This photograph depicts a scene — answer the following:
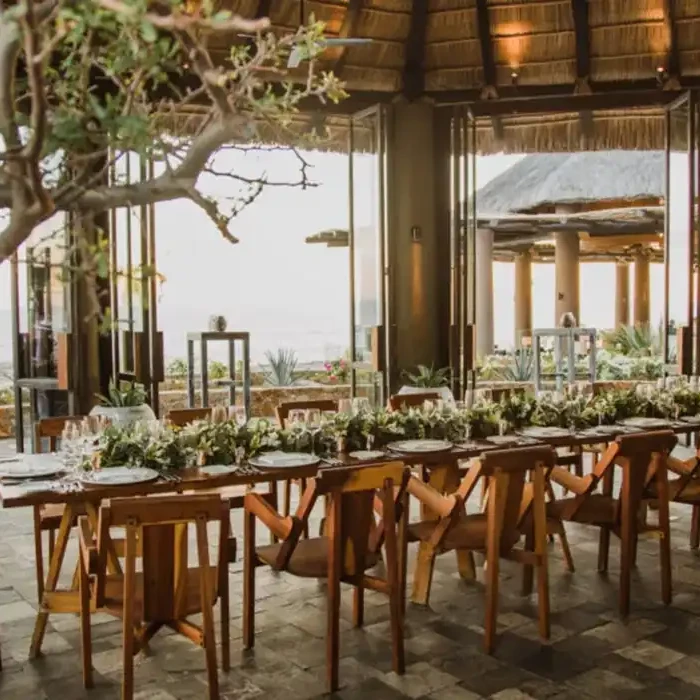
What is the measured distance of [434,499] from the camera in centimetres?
371

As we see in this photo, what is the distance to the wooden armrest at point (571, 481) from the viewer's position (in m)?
4.03

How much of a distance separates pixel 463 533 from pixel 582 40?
544cm

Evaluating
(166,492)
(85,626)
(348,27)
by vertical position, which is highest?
(348,27)

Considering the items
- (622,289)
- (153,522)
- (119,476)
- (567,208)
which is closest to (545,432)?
(119,476)

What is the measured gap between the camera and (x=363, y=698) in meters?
3.05

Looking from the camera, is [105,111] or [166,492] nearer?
[105,111]

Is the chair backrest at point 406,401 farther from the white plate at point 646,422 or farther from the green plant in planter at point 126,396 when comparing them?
the green plant in planter at point 126,396

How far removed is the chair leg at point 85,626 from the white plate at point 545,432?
234cm

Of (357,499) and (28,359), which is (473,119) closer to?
(28,359)

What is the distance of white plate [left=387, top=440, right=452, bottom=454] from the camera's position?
4070mm

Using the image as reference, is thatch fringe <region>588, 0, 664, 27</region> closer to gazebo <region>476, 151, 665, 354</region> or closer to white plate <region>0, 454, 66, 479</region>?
gazebo <region>476, 151, 665, 354</region>

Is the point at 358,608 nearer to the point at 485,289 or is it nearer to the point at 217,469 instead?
the point at 217,469

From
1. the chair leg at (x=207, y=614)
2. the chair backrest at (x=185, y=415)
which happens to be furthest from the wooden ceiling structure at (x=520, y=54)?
the chair leg at (x=207, y=614)

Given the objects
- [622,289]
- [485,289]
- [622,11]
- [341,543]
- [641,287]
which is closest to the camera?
[341,543]
